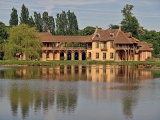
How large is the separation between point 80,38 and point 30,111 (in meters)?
61.8

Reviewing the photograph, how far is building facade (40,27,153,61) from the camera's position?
79.0 metres

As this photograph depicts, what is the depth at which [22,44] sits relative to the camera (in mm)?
68125

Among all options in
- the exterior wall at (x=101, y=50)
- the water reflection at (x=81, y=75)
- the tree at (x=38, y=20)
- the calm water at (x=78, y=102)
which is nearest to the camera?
the calm water at (x=78, y=102)

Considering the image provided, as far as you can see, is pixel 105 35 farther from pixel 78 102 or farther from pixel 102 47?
pixel 78 102

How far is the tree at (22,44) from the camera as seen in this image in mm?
67188

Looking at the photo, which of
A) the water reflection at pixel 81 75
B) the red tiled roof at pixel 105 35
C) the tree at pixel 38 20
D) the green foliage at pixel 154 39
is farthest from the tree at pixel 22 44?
the tree at pixel 38 20

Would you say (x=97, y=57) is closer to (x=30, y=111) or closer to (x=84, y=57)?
(x=84, y=57)

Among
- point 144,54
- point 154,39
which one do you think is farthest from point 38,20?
point 144,54

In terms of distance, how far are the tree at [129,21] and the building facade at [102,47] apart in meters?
10.7

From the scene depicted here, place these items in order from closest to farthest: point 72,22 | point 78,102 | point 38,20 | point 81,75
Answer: point 78,102 < point 81,75 < point 38,20 < point 72,22

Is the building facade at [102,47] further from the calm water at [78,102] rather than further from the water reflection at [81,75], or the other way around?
the calm water at [78,102]

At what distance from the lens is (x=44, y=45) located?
82.6 m

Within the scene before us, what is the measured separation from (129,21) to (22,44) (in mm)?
32867

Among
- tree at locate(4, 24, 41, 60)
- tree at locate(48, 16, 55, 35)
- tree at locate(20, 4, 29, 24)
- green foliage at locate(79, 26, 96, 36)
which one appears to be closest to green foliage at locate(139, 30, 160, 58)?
green foliage at locate(79, 26, 96, 36)
